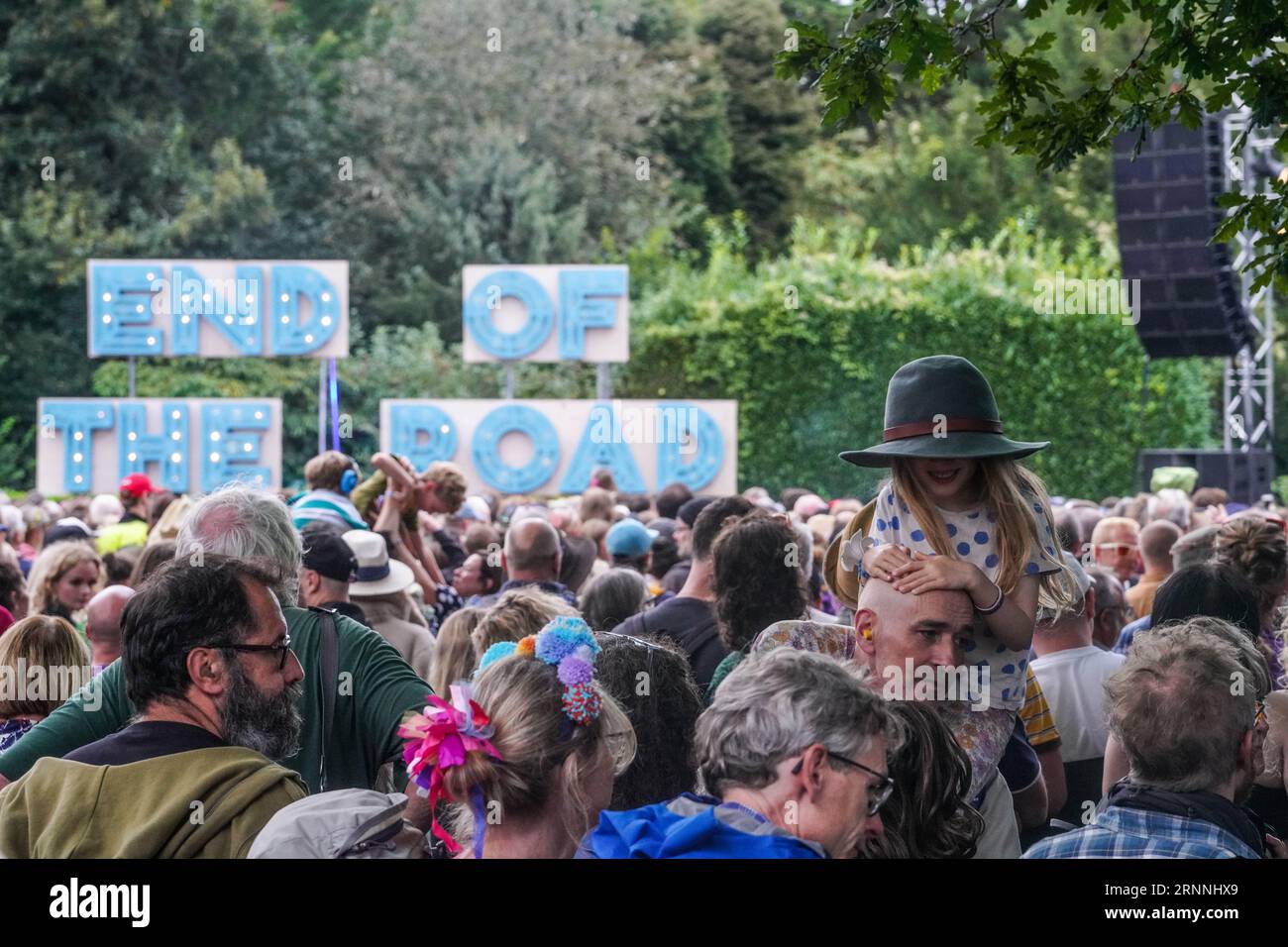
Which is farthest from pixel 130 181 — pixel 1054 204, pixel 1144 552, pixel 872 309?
pixel 1144 552

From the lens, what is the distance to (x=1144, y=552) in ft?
21.4

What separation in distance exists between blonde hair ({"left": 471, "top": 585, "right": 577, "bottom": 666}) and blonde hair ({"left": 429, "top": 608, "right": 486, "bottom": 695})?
26 centimetres

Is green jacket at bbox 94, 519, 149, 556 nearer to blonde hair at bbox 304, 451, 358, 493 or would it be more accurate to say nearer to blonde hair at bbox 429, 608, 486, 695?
blonde hair at bbox 304, 451, 358, 493

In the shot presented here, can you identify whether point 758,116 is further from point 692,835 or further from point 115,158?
point 692,835

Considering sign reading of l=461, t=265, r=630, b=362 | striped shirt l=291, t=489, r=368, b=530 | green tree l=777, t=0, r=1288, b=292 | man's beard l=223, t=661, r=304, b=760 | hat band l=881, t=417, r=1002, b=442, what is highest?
sign reading of l=461, t=265, r=630, b=362

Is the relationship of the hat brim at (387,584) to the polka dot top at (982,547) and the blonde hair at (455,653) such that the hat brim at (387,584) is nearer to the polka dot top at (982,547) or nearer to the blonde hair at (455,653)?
the blonde hair at (455,653)

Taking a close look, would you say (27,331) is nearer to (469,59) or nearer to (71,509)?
(469,59)

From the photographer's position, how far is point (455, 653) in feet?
15.7

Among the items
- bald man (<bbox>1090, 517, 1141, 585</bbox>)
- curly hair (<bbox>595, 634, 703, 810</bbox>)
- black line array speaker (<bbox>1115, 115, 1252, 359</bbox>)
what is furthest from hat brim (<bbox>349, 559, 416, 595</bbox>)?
black line array speaker (<bbox>1115, 115, 1252, 359</bbox>)

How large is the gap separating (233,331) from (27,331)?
1051 centimetres

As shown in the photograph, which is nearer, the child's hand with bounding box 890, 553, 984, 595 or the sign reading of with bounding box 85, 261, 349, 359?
the child's hand with bounding box 890, 553, 984, 595

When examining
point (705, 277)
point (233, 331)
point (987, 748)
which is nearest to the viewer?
point (987, 748)
